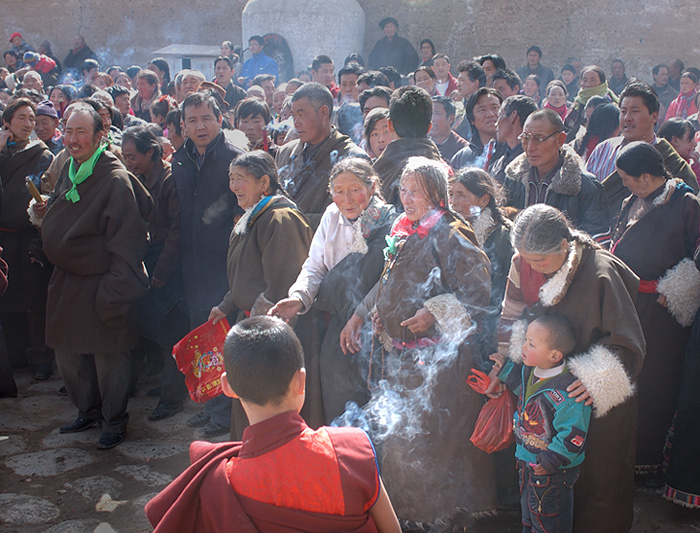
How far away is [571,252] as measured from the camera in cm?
293

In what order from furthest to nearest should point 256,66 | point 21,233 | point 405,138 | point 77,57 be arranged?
point 77,57 < point 256,66 < point 21,233 < point 405,138

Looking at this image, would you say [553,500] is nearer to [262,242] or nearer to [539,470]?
[539,470]

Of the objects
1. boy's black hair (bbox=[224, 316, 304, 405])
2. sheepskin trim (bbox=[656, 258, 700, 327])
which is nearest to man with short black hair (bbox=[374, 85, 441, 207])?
sheepskin trim (bbox=[656, 258, 700, 327])

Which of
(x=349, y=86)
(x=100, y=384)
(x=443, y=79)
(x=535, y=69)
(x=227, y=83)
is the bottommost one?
(x=100, y=384)

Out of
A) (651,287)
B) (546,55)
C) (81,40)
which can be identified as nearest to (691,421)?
(651,287)

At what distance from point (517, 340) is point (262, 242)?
158 cm

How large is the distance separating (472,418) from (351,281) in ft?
3.10

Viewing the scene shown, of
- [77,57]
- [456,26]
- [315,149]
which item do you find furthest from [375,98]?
[77,57]

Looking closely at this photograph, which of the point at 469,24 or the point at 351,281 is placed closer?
the point at 351,281

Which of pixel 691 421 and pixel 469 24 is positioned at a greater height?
pixel 469 24

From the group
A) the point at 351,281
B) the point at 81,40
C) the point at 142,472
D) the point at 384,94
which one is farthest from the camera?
the point at 81,40

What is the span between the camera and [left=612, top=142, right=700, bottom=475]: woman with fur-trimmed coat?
373 centimetres

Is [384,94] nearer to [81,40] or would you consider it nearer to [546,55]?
[546,55]

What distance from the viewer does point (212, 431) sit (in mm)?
4754
